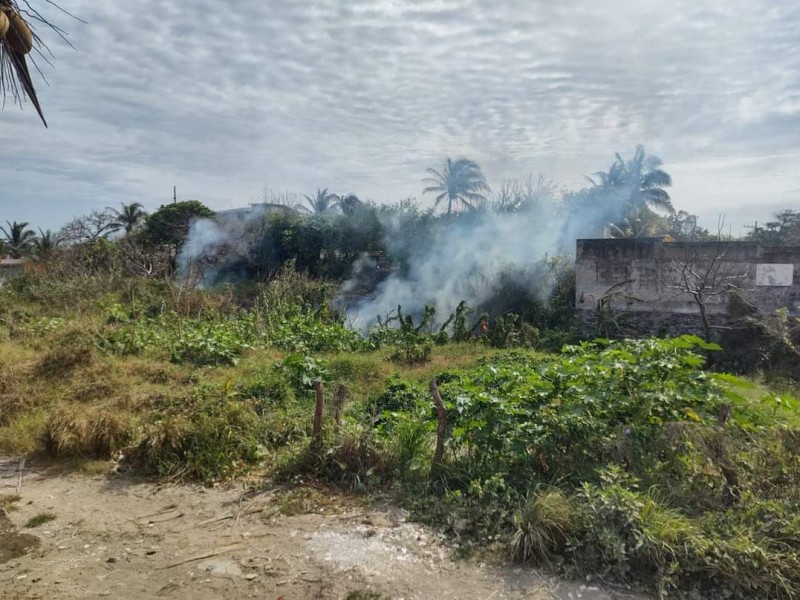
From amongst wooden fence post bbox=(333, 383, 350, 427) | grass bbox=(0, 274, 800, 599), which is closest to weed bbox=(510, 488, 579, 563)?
grass bbox=(0, 274, 800, 599)

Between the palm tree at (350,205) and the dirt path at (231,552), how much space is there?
1581 centimetres

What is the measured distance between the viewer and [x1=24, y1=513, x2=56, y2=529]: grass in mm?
4086

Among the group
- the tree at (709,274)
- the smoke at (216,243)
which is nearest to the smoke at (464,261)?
the tree at (709,274)

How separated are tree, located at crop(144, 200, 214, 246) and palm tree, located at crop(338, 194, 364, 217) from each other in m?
5.43

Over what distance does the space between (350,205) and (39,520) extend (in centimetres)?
1790

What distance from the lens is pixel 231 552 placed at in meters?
3.65

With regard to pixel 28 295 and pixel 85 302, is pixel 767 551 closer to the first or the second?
pixel 85 302

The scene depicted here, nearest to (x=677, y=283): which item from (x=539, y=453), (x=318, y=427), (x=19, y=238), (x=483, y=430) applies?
(x=539, y=453)

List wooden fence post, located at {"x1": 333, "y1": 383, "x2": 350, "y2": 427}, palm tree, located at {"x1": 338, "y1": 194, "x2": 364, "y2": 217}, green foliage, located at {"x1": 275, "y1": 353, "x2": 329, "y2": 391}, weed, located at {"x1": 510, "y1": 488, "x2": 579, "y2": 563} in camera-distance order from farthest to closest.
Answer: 1. palm tree, located at {"x1": 338, "y1": 194, "x2": 364, "y2": 217}
2. green foliage, located at {"x1": 275, "y1": 353, "x2": 329, "y2": 391}
3. wooden fence post, located at {"x1": 333, "y1": 383, "x2": 350, "y2": 427}
4. weed, located at {"x1": 510, "y1": 488, "x2": 579, "y2": 563}

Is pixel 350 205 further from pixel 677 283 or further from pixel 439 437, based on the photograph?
pixel 439 437

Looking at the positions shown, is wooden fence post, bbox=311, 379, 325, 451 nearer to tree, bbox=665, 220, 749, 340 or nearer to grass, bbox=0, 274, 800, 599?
grass, bbox=0, 274, 800, 599

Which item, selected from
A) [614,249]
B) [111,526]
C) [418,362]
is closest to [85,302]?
[418,362]

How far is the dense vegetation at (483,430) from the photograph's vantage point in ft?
11.0

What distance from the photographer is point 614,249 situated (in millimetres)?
12297
